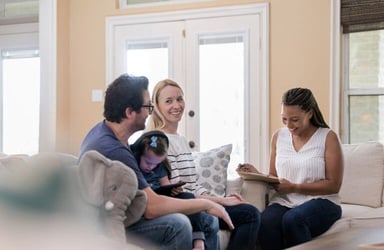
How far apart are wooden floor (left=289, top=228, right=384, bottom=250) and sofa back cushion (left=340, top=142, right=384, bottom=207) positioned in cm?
130

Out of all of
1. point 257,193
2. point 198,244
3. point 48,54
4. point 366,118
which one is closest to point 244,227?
point 257,193

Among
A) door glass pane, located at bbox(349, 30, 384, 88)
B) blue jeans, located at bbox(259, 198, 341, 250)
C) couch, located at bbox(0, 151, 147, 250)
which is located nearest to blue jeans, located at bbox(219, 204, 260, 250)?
blue jeans, located at bbox(259, 198, 341, 250)

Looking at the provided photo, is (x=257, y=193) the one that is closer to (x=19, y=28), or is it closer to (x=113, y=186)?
(x=113, y=186)

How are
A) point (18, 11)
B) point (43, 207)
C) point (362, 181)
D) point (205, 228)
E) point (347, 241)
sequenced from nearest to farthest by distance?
1. point (43, 207)
2. point (347, 241)
3. point (205, 228)
4. point (362, 181)
5. point (18, 11)

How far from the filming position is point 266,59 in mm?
4266

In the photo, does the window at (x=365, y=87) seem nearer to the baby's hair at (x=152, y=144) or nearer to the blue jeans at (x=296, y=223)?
the blue jeans at (x=296, y=223)

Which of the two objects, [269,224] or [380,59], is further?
[380,59]

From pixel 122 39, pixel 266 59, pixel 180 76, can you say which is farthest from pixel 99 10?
A: pixel 266 59

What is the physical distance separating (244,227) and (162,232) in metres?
0.78

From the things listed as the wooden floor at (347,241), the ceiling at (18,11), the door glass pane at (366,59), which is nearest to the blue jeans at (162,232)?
the wooden floor at (347,241)

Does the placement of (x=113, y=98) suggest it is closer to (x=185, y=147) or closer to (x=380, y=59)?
(x=185, y=147)

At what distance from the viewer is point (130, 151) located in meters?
1.89

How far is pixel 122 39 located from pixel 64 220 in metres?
4.36

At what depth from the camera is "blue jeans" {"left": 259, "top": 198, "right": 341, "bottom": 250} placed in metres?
2.53
